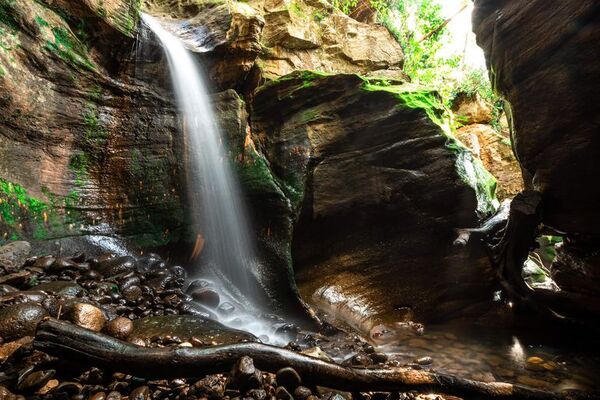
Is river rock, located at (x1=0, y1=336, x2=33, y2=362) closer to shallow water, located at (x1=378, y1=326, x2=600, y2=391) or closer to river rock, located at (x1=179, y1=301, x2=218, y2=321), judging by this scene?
river rock, located at (x1=179, y1=301, x2=218, y2=321)

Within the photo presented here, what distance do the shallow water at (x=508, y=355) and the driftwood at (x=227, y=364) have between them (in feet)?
5.17

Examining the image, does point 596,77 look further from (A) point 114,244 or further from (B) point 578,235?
(A) point 114,244

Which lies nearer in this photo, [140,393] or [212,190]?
[140,393]

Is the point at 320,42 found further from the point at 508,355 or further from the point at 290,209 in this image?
the point at 508,355

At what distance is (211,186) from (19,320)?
4.36 meters

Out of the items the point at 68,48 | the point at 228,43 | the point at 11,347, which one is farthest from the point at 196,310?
the point at 228,43

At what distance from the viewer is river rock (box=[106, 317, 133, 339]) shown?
3.71 metres

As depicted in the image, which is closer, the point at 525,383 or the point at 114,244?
the point at 525,383

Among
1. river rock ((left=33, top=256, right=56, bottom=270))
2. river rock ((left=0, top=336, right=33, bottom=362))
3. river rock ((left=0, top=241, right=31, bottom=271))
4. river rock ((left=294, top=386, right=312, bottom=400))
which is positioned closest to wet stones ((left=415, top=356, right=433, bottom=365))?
river rock ((left=294, top=386, right=312, bottom=400))

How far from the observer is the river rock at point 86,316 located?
3562 mm

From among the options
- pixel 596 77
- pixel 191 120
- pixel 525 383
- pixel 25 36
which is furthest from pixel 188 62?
pixel 525 383

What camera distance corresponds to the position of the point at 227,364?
2.87m

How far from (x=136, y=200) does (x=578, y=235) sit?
8625 mm

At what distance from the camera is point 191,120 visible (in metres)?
7.45
